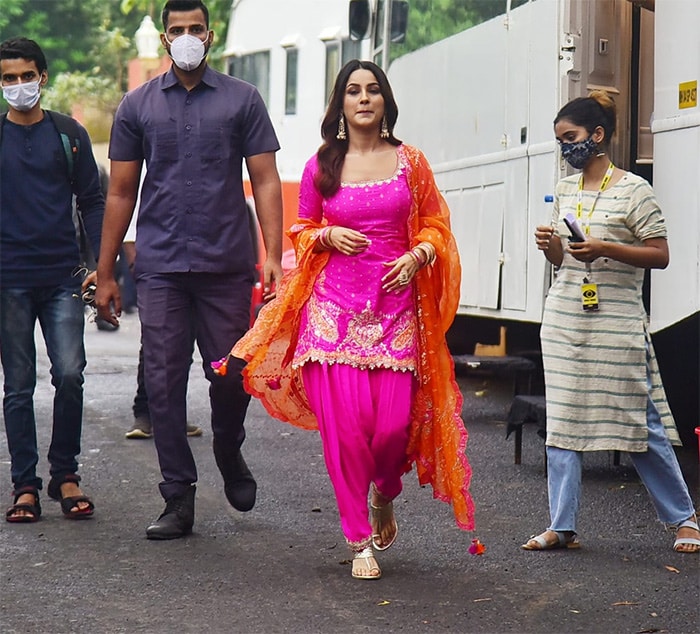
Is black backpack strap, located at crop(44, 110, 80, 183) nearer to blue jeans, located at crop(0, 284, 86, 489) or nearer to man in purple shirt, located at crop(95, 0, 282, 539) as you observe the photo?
man in purple shirt, located at crop(95, 0, 282, 539)

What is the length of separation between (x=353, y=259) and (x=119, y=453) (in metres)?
3.41

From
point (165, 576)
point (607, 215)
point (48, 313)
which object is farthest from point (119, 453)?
point (607, 215)

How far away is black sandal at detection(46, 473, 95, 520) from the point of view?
6.68 meters

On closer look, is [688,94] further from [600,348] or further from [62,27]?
[62,27]

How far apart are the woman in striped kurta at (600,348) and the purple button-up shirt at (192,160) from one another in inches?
50.8

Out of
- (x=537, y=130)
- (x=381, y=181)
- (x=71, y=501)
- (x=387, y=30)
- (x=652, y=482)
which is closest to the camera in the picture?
(x=381, y=181)

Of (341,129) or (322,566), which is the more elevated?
(341,129)

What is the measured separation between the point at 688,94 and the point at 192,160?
2315 mm

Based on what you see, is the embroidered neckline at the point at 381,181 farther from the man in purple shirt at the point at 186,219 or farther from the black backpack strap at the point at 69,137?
the black backpack strap at the point at 69,137

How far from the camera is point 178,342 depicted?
20.9 ft

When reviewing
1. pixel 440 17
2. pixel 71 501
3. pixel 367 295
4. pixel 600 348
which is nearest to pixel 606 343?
pixel 600 348

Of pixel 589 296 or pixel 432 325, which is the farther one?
pixel 589 296

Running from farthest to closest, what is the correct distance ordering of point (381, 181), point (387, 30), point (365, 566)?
point (387, 30)
point (381, 181)
point (365, 566)

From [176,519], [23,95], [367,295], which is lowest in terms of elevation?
[176,519]
